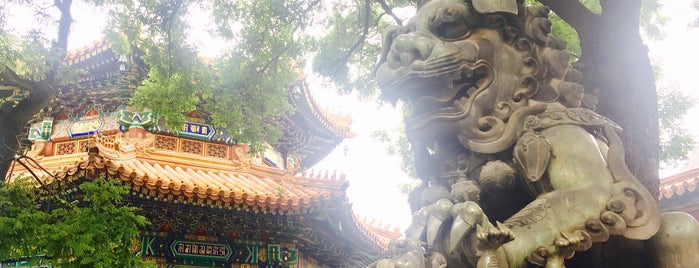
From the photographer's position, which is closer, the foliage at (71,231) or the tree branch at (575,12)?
the tree branch at (575,12)

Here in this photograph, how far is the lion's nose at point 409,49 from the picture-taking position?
7.56ft

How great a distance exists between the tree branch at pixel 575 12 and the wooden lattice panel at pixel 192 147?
8245 mm

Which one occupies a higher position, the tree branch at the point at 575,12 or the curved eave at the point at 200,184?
the tree branch at the point at 575,12

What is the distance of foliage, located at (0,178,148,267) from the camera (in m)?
4.66

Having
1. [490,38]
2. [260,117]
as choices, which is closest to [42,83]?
[260,117]

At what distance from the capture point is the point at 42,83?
215 inches

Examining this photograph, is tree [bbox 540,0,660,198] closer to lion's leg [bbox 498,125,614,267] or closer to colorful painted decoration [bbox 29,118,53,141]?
lion's leg [bbox 498,125,614,267]

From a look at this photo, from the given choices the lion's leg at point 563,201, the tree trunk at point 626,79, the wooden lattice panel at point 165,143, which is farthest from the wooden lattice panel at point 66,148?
the lion's leg at point 563,201

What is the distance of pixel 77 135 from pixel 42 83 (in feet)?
20.3

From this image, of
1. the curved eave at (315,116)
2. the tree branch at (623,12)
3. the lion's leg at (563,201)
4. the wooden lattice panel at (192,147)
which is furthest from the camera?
the curved eave at (315,116)

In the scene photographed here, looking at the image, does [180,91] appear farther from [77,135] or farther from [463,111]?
[77,135]

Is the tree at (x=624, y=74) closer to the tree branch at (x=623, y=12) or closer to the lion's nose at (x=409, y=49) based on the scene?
the tree branch at (x=623, y=12)

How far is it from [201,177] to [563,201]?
8.40 meters

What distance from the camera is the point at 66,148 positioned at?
11250 millimetres
